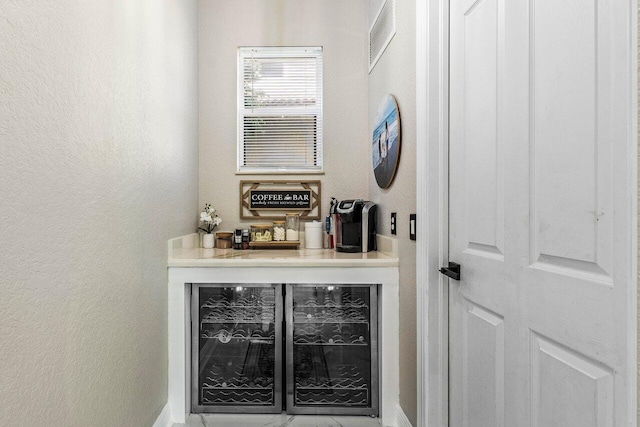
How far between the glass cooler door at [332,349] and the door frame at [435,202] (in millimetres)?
609

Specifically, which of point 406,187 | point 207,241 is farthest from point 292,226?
point 406,187

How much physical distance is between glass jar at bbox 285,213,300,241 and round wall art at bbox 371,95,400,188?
0.68m

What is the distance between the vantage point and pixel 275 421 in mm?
2180

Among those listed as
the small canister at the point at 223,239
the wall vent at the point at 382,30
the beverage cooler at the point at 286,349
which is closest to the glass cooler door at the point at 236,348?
the beverage cooler at the point at 286,349

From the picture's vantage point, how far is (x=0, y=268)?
0.96 meters

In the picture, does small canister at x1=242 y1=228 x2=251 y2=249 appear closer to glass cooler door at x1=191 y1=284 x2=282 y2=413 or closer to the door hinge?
glass cooler door at x1=191 y1=284 x2=282 y2=413

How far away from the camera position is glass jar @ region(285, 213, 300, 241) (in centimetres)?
279

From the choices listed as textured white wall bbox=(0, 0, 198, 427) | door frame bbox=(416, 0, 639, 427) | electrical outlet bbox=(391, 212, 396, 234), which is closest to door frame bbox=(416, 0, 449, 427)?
door frame bbox=(416, 0, 639, 427)

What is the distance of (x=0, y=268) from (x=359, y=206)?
1858mm

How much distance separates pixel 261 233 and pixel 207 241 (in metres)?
0.38

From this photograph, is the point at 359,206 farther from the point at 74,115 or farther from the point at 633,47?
the point at 633,47

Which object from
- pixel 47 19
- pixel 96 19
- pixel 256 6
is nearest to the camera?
pixel 47 19

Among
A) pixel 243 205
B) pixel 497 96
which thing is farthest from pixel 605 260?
pixel 243 205

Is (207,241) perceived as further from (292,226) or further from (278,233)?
(292,226)
